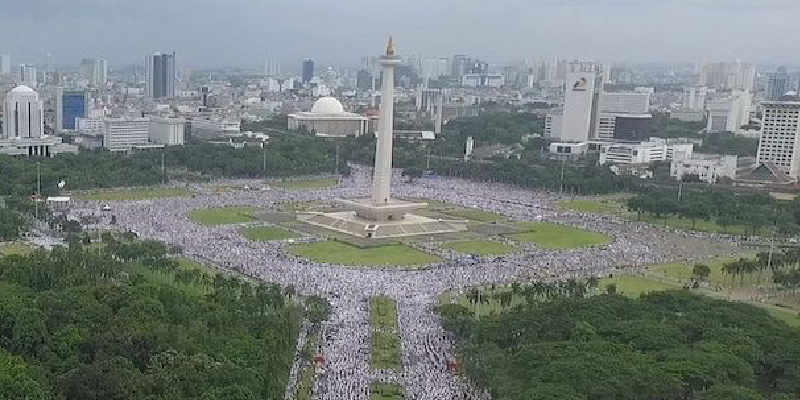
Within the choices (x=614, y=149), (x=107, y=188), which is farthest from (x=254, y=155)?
(x=614, y=149)

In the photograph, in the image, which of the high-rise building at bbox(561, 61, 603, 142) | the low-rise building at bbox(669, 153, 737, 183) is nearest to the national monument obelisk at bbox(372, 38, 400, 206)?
the low-rise building at bbox(669, 153, 737, 183)

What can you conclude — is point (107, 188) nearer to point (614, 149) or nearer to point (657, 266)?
point (657, 266)

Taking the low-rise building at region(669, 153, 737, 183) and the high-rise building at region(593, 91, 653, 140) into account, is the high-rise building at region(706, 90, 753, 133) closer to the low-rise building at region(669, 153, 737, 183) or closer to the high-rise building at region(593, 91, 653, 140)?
the high-rise building at region(593, 91, 653, 140)

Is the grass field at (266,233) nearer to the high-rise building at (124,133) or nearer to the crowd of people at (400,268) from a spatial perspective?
the crowd of people at (400,268)

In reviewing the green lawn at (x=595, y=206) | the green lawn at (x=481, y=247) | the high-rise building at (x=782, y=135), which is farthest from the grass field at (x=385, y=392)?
the high-rise building at (x=782, y=135)

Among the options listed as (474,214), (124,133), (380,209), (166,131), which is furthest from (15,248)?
(166,131)

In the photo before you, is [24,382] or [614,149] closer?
[24,382]
